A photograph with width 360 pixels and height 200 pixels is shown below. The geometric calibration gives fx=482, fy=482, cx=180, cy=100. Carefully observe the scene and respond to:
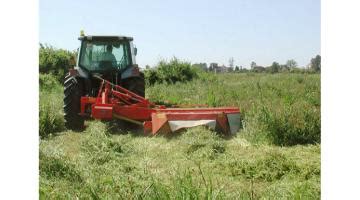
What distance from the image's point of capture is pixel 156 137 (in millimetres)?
6195

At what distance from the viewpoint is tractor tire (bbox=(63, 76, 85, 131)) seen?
23.4 feet

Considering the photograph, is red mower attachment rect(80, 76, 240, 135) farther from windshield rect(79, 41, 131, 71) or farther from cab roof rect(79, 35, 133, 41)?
cab roof rect(79, 35, 133, 41)

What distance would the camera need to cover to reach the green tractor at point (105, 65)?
24.4 feet

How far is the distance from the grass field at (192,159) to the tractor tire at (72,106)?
5.7 inches

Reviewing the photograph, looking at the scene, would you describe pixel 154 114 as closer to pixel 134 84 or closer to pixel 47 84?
pixel 134 84

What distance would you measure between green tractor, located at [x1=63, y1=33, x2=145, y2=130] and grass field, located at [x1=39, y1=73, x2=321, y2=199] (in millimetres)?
635

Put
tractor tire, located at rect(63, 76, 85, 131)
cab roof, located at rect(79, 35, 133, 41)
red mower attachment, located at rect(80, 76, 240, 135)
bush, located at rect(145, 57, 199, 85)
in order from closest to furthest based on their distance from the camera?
red mower attachment, located at rect(80, 76, 240, 135)
tractor tire, located at rect(63, 76, 85, 131)
cab roof, located at rect(79, 35, 133, 41)
bush, located at rect(145, 57, 199, 85)

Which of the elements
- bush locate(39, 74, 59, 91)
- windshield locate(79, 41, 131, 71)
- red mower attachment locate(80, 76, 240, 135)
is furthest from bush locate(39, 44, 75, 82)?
red mower attachment locate(80, 76, 240, 135)

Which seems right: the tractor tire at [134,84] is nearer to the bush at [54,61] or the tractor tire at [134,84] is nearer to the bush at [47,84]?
the bush at [47,84]

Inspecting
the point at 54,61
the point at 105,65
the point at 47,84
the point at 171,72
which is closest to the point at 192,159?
the point at 105,65

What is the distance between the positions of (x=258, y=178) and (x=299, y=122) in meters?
1.64

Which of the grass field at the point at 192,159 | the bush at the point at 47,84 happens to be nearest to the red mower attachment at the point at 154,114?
the grass field at the point at 192,159

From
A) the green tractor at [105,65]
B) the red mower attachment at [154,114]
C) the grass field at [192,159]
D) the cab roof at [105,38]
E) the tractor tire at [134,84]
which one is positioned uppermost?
the cab roof at [105,38]
